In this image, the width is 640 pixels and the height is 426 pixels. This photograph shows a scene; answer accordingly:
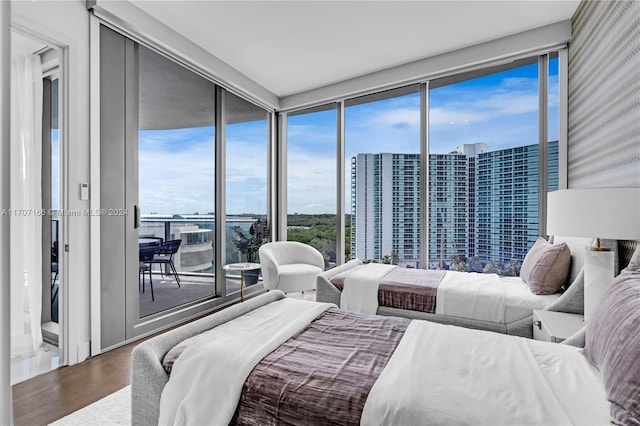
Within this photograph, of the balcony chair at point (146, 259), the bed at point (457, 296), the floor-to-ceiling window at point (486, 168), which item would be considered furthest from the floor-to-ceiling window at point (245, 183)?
the floor-to-ceiling window at point (486, 168)

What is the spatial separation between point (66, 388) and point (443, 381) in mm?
2304

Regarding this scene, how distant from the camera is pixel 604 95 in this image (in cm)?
238

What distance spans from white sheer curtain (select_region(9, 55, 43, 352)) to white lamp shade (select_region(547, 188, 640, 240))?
347 centimetres

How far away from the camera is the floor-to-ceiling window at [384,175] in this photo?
4109mm

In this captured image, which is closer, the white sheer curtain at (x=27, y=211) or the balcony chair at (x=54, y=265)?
the white sheer curtain at (x=27, y=211)

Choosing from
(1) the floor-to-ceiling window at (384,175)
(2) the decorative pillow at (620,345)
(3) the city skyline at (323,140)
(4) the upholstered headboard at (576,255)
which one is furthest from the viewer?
(1) the floor-to-ceiling window at (384,175)

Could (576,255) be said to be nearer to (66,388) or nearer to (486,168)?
(486,168)

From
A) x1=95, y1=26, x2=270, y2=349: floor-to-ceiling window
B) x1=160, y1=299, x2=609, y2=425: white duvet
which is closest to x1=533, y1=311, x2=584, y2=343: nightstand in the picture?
x1=160, y1=299, x2=609, y2=425: white duvet

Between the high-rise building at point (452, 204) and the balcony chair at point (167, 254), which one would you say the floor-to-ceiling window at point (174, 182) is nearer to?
the balcony chair at point (167, 254)

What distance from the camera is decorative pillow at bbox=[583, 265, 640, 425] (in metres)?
0.93

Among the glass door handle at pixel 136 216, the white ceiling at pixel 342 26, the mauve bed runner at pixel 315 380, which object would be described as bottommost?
the mauve bed runner at pixel 315 380

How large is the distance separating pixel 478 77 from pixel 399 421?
12.3ft

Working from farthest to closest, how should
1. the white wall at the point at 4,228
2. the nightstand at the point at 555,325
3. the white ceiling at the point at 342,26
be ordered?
1. the white ceiling at the point at 342,26
2. the nightstand at the point at 555,325
3. the white wall at the point at 4,228

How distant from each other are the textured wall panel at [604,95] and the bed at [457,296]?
1.88ft
